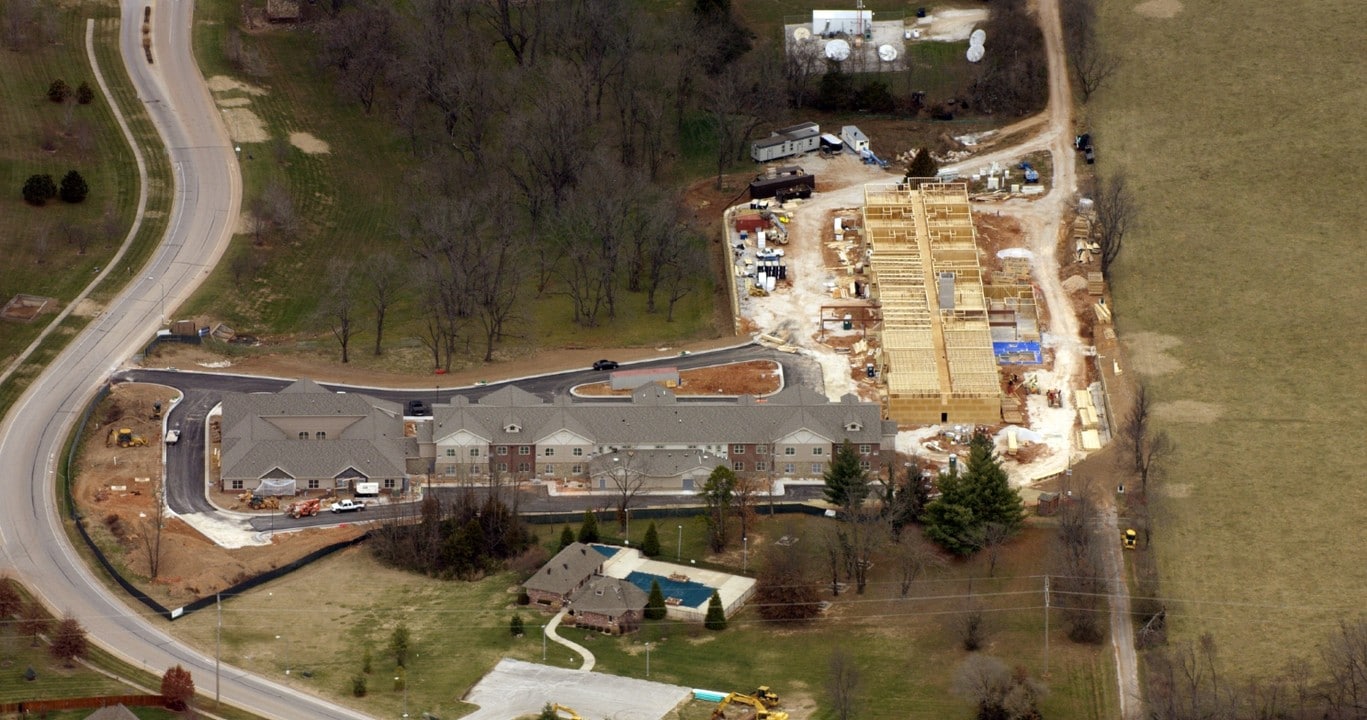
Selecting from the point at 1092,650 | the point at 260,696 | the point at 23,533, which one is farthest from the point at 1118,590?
the point at 23,533

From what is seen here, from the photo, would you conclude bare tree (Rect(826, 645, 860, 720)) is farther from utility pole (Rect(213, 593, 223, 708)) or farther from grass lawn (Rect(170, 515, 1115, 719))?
utility pole (Rect(213, 593, 223, 708))

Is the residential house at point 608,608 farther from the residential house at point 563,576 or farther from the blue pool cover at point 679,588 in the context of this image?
the blue pool cover at point 679,588

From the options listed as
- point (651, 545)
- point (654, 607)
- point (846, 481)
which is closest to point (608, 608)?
point (654, 607)

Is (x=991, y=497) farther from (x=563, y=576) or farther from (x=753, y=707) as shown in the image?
(x=563, y=576)

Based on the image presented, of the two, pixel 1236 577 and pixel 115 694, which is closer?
pixel 115 694

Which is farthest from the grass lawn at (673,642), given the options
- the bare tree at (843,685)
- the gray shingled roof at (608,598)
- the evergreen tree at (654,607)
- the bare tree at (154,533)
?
the bare tree at (154,533)

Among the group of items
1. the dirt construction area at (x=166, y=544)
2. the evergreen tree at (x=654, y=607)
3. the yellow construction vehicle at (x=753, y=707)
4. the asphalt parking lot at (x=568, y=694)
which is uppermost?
the dirt construction area at (x=166, y=544)

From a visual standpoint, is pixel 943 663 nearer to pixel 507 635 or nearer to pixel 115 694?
pixel 507 635
